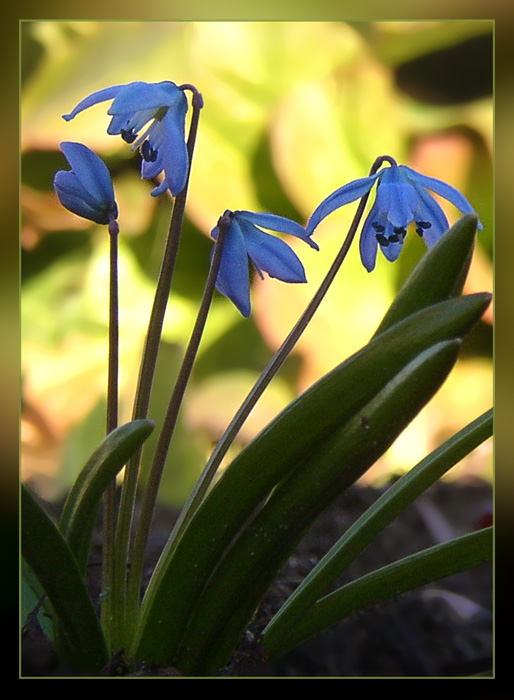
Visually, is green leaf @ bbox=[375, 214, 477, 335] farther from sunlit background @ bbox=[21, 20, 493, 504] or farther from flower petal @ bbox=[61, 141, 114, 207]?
flower petal @ bbox=[61, 141, 114, 207]

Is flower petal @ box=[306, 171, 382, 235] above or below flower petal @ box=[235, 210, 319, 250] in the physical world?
above

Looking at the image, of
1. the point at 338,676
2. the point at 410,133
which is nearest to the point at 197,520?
Result: the point at 338,676

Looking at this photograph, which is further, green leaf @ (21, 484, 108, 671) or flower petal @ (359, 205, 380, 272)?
flower petal @ (359, 205, 380, 272)

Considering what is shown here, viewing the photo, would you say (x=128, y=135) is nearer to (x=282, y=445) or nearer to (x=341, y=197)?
(x=341, y=197)

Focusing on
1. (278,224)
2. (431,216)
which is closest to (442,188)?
(431,216)

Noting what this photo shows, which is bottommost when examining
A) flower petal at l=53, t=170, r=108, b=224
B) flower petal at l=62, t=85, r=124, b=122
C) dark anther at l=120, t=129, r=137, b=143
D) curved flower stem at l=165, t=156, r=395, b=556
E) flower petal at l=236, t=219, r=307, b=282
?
curved flower stem at l=165, t=156, r=395, b=556

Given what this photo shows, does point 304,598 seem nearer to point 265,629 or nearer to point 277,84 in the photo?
point 265,629

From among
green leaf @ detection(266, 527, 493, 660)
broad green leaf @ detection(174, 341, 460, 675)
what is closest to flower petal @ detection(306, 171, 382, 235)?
broad green leaf @ detection(174, 341, 460, 675)
